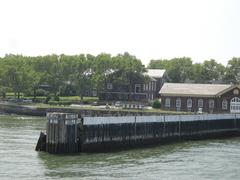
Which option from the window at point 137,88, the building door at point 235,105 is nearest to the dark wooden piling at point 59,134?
the building door at point 235,105

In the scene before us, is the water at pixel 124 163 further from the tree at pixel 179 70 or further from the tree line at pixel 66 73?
the tree at pixel 179 70

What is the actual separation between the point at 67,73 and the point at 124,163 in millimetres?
87136

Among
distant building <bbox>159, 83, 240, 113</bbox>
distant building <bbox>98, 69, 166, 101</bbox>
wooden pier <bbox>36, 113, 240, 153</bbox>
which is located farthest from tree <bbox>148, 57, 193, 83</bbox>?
wooden pier <bbox>36, 113, 240, 153</bbox>

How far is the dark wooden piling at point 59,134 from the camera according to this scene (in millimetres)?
42219

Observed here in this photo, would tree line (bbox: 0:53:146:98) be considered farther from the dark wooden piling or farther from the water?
the dark wooden piling

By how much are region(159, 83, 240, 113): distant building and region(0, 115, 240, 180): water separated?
4483cm

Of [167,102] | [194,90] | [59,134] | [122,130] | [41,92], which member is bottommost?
[122,130]

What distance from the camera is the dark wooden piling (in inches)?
1662

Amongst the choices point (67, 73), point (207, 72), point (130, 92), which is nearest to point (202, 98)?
point (130, 92)

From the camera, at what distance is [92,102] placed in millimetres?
115812

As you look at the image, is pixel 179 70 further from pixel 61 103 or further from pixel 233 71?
pixel 61 103

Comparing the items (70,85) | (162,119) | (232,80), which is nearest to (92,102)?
(70,85)

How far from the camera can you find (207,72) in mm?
153125

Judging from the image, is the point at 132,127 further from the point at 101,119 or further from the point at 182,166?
the point at 182,166
